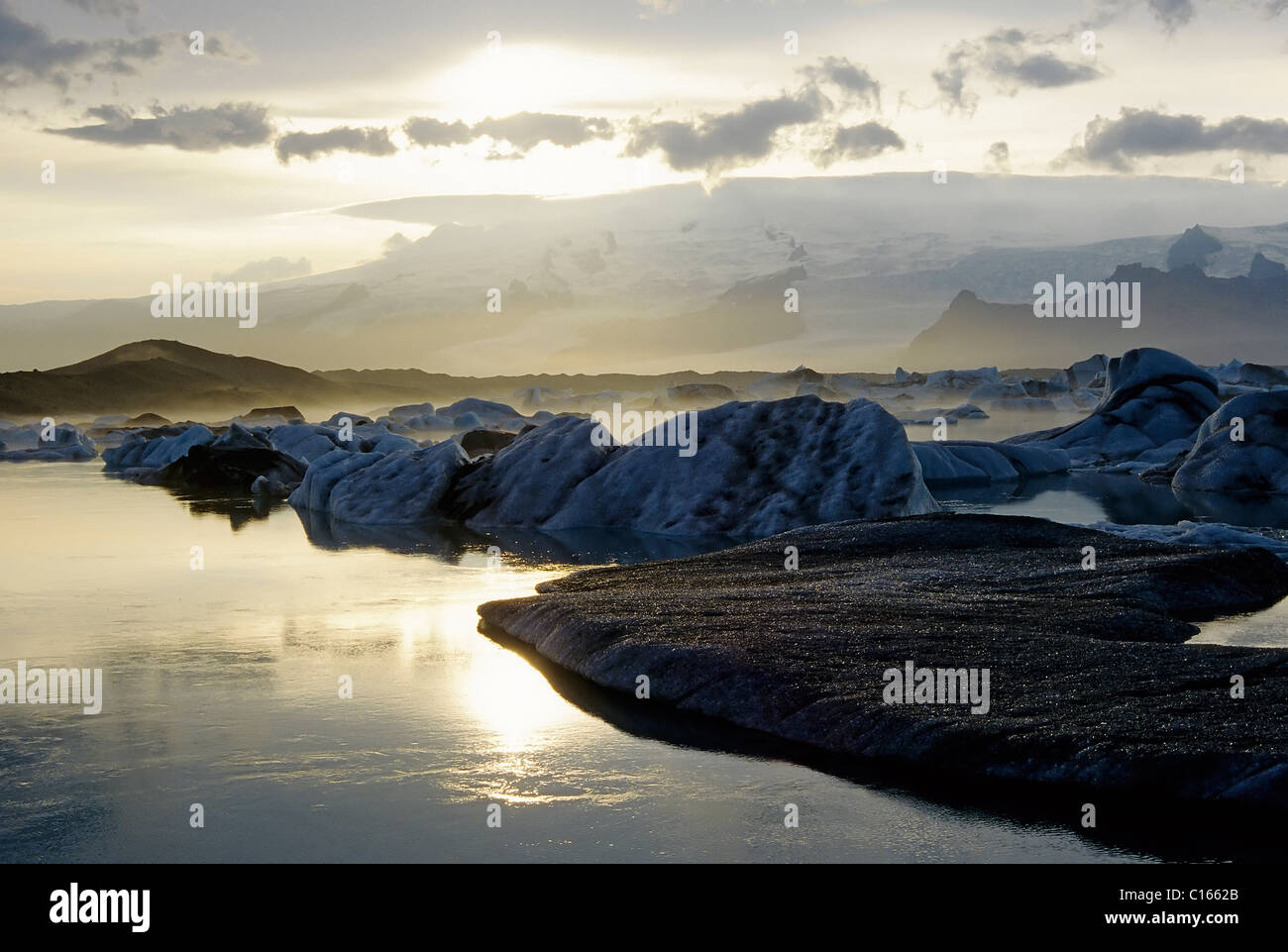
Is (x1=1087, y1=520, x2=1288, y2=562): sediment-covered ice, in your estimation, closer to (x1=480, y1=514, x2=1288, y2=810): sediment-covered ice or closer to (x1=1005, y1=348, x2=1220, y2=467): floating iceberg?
(x1=480, y1=514, x2=1288, y2=810): sediment-covered ice

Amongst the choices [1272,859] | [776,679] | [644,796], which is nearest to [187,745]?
[644,796]

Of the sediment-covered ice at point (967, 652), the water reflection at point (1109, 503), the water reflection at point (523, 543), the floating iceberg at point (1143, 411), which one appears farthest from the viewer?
the floating iceberg at point (1143, 411)

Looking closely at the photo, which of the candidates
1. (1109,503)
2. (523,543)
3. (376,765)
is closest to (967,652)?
(376,765)

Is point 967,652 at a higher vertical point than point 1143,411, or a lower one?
lower

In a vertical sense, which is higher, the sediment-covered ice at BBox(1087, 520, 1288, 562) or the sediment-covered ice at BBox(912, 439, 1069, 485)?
the sediment-covered ice at BBox(912, 439, 1069, 485)

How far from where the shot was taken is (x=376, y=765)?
320 inches

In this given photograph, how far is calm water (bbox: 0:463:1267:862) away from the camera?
6758 millimetres

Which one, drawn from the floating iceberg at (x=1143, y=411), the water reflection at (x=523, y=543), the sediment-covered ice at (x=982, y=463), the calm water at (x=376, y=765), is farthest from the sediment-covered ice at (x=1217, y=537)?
the floating iceberg at (x=1143, y=411)

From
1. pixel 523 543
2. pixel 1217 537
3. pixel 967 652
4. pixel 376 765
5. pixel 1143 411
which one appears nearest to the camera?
pixel 376 765

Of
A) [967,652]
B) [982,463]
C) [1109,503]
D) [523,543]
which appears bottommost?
[967,652]

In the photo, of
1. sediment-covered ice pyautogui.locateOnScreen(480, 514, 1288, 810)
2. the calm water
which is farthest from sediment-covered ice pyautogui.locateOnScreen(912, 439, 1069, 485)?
the calm water

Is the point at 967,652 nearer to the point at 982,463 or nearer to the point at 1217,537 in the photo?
the point at 1217,537

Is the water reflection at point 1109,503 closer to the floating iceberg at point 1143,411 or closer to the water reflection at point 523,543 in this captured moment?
the floating iceberg at point 1143,411

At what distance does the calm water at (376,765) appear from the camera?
6758 millimetres
